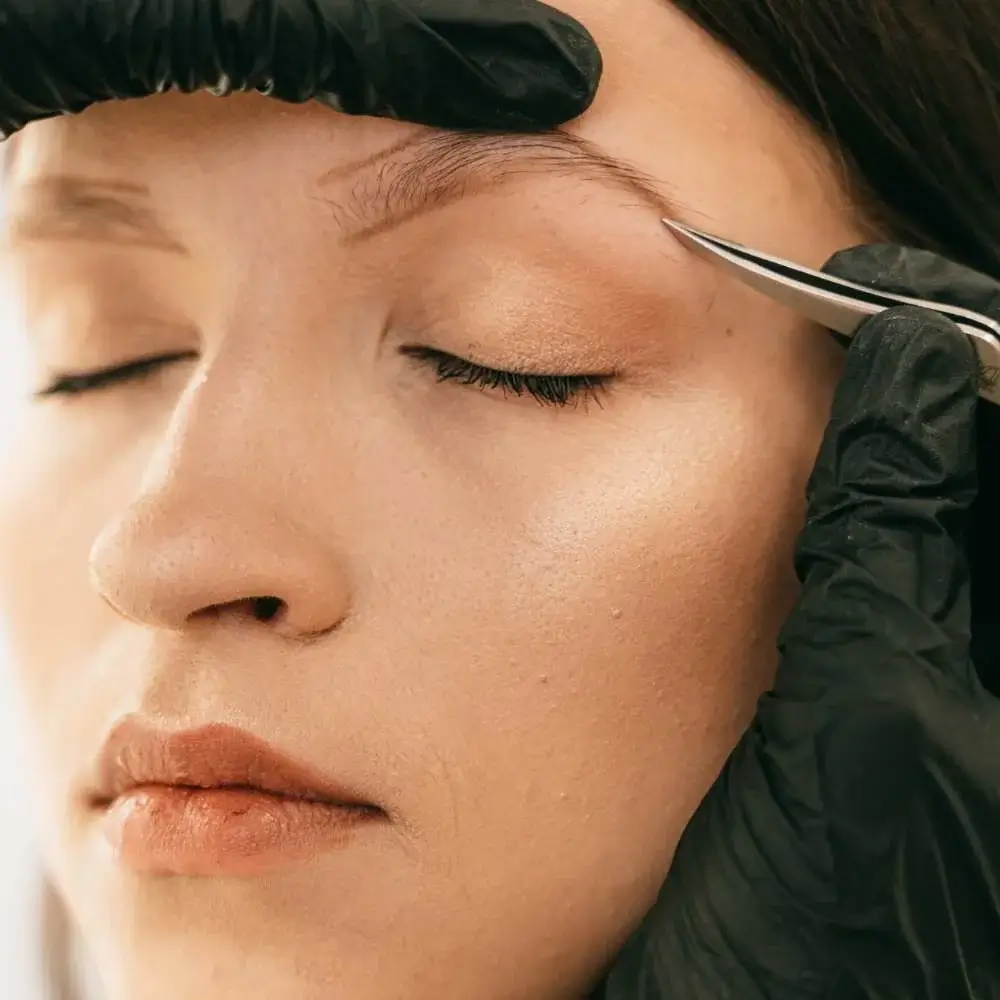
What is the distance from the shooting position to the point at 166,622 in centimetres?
79

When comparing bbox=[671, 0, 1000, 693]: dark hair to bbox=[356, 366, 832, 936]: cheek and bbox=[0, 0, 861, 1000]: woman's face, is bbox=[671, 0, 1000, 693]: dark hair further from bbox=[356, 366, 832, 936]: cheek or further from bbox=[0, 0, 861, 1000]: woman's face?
bbox=[356, 366, 832, 936]: cheek

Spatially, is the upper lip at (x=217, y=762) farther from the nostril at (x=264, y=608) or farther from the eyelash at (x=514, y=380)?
the eyelash at (x=514, y=380)

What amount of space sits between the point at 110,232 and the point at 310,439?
235 millimetres

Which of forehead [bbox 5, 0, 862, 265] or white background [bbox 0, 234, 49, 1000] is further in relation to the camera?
white background [bbox 0, 234, 49, 1000]

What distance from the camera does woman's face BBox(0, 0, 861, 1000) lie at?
787 millimetres

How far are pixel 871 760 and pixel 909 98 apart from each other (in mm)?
506

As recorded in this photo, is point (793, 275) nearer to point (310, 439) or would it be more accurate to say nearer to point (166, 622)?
point (310, 439)

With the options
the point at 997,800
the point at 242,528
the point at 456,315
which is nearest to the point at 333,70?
the point at 456,315

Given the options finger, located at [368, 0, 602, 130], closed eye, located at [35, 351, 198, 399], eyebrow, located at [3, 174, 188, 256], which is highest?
finger, located at [368, 0, 602, 130]

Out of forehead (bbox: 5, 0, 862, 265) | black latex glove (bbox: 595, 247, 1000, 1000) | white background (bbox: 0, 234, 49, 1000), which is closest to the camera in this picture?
black latex glove (bbox: 595, 247, 1000, 1000)

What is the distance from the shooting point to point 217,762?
0.79 meters

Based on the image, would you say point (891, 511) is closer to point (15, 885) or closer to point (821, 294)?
point (821, 294)

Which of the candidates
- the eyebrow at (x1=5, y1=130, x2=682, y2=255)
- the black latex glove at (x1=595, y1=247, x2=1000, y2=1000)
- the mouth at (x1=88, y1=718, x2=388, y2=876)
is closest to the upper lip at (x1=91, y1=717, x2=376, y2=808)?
the mouth at (x1=88, y1=718, x2=388, y2=876)

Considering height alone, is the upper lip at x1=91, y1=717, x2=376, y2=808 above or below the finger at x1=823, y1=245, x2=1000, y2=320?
below
